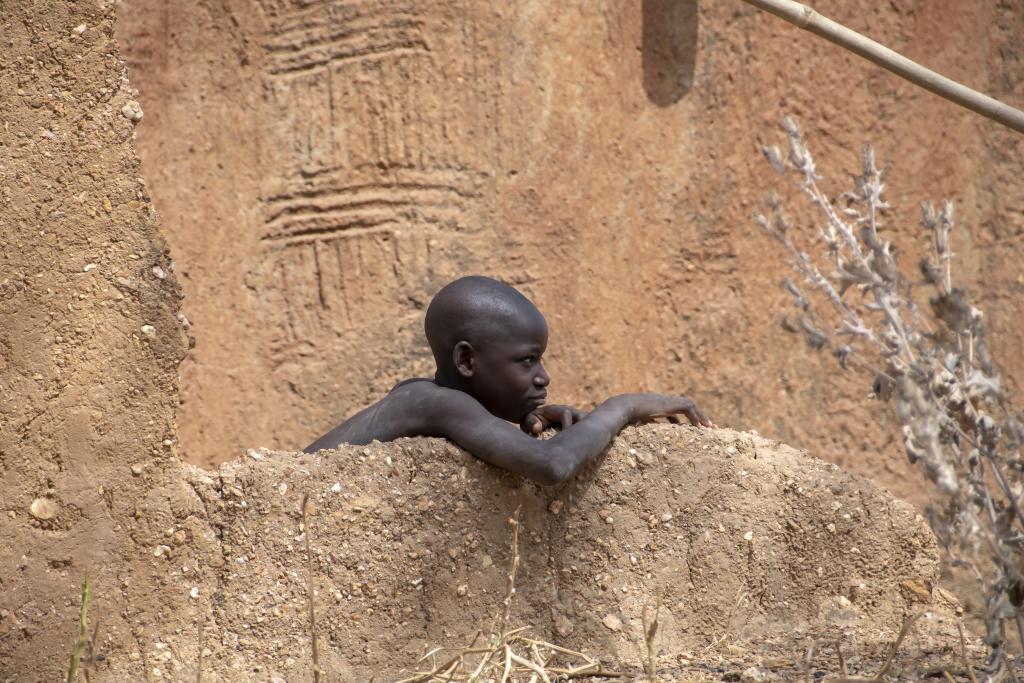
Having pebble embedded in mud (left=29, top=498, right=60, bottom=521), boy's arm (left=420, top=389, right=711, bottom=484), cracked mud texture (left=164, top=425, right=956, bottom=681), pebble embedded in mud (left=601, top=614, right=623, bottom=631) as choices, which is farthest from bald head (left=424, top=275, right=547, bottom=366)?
pebble embedded in mud (left=29, top=498, right=60, bottom=521)

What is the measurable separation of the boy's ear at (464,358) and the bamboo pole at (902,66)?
1393 millimetres

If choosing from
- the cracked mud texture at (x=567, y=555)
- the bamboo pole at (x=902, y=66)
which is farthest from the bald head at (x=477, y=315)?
the bamboo pole at (x=902, y=66)

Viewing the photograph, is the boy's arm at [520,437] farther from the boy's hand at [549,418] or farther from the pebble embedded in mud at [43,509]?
the pebble embedded in mud at [43,509]

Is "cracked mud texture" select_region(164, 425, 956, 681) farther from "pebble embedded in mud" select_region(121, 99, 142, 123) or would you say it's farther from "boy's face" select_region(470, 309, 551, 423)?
"pebble embedded in mud" select_region(121, 99, 142, 123)

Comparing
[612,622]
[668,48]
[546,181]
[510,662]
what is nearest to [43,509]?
[510,662]

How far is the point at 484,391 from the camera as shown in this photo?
11.1 feet

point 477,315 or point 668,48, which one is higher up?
point 668,48

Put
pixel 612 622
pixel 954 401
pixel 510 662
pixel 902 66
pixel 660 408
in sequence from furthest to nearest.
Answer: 1. pixel 902 66
2. pixel 660 408
3. pixel 612 622
4. pixel 510 662
5. pixel 954 401

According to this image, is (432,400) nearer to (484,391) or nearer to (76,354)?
(484,391)

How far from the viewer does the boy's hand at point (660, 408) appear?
321cm

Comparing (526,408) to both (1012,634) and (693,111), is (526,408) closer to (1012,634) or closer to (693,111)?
(1012,634)

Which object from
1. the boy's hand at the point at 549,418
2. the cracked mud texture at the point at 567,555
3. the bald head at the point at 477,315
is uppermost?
the bald head at the point at 477,315

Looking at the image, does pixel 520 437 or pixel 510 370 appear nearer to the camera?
pixel 520 437

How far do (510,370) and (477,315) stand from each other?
16 centimetres
